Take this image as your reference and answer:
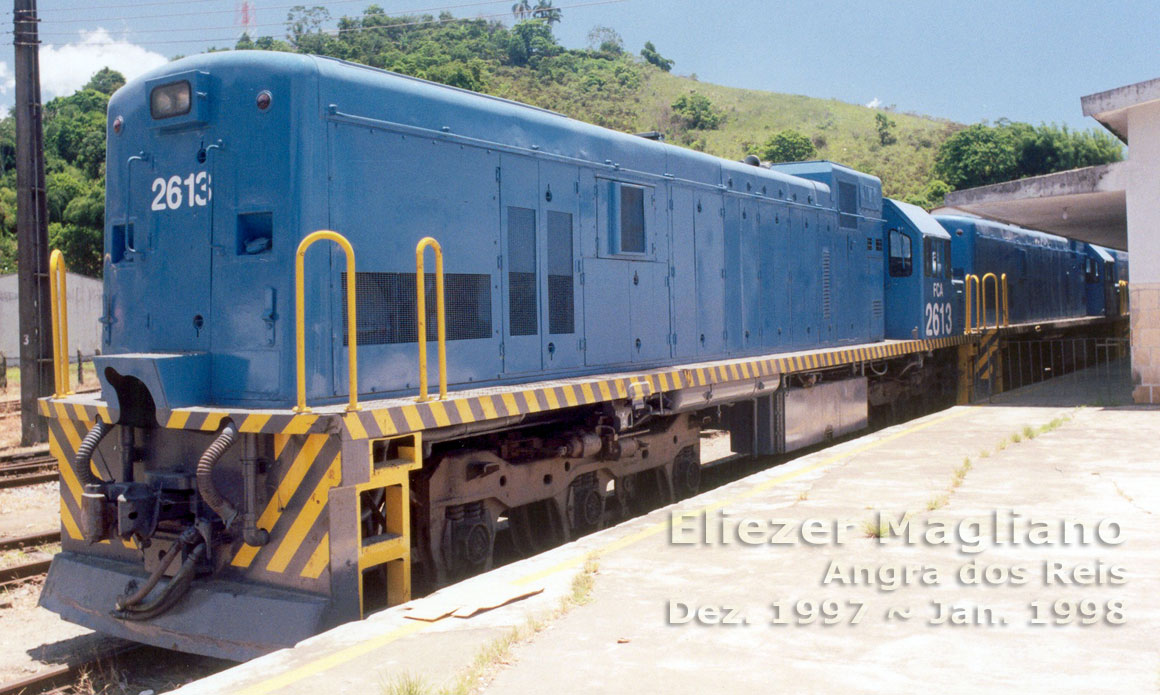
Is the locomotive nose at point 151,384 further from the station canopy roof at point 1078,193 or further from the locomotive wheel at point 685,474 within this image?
the station canopy roof at point 1078,193

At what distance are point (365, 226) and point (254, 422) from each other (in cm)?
143

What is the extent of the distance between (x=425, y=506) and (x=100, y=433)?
1.92 metres

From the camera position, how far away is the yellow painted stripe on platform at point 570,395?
6.70 meters

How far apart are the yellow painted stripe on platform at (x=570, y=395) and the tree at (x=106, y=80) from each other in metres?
73.8

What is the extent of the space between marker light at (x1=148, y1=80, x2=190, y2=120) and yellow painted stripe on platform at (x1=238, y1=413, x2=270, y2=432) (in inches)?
79.7

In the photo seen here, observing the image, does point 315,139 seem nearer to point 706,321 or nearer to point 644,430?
point 644,430

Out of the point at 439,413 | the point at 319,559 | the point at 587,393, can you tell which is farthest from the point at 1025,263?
the point at 319,559

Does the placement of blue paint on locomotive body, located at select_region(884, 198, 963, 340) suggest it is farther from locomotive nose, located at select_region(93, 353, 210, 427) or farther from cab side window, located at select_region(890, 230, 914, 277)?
locomotive nose, located at select_region(93, 353, 210, 427)

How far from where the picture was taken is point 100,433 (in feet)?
18.0

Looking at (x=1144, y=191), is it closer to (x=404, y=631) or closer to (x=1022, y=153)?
(x=404, y=631)

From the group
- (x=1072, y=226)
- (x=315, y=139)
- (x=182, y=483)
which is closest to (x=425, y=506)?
(x=182, y=483)

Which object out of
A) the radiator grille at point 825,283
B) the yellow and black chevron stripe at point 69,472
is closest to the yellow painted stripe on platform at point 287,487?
the yellow and black chevron stripe at point 69,472

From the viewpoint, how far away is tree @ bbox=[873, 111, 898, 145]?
86.2 m

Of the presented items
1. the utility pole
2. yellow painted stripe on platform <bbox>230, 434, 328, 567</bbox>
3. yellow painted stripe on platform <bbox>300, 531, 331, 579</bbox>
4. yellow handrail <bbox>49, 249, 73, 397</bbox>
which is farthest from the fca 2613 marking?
the utility pole
